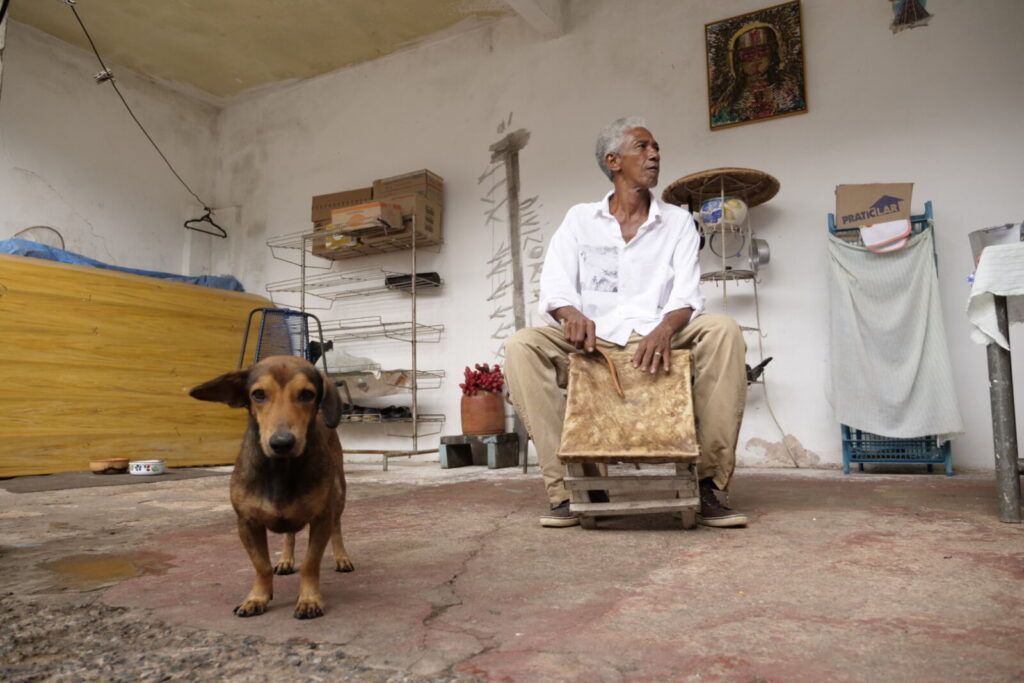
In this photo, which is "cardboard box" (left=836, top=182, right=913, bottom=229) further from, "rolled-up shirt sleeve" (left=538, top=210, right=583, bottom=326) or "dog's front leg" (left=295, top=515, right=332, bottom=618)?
"dog's front leg" (left=295, top=515, right=332, bottom=618)

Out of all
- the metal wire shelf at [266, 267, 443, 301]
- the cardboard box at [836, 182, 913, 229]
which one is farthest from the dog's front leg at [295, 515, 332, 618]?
the metal wire shelf at [266, 267, 443, 301]

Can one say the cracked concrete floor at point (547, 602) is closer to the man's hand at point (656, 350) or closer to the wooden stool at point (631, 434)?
the wooden stool at point (631, 434)

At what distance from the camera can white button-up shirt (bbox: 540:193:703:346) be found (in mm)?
2334

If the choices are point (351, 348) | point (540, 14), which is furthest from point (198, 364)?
point (540, 14)

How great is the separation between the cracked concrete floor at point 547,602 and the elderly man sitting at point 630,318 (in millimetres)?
274

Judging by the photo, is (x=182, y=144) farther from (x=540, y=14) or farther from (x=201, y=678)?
(x=201, y=678)

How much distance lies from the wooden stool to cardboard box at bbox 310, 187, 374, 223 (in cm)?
437

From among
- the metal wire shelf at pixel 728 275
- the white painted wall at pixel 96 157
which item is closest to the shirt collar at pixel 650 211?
the metal wire shelf at pixel 728 275

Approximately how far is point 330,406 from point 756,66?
4.43 metres

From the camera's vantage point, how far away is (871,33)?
438 centimetres

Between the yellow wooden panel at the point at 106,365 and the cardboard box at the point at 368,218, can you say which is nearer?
the yellow wooden panel at the point at 106,365

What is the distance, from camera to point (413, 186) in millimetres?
5695

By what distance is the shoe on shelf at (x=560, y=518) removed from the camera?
2.04 metres

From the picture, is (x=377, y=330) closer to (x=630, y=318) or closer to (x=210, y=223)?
(x=210, y=223)
